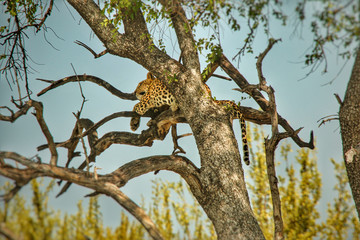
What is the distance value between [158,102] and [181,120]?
20.9 inches

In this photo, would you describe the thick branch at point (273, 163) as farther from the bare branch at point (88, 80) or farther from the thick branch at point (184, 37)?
the bare branch at point (88, 80)

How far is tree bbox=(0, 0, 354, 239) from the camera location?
384cm

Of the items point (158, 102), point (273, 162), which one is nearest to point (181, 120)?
point (158, 102)

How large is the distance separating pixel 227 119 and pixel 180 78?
75 centimetres

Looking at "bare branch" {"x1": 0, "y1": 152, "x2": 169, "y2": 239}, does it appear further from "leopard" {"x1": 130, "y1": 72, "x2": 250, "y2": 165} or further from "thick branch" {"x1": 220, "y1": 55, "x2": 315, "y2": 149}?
"thick branch" {"x1": 220, "y1": 55, "x2": 315, "y2": 149}

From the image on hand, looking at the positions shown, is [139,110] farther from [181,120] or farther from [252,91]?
[252,91]

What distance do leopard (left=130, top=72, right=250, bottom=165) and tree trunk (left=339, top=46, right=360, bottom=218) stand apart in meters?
1.25

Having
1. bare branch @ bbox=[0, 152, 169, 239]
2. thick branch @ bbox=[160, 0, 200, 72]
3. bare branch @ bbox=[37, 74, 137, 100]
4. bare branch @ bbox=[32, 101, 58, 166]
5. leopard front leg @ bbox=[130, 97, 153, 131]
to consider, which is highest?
thick branch @ bbox=[160, 0, 200, 72]

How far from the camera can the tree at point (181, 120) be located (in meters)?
3.84

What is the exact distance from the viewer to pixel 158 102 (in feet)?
18.6

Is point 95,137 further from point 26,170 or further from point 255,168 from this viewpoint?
point 255,168

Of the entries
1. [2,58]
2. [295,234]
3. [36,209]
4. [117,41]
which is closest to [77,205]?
[36,209]

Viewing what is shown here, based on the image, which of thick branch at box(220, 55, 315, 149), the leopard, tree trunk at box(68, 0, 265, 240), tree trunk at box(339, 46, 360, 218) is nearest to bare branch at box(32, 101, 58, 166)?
tree trunk at box(68, 0, 265, 240)

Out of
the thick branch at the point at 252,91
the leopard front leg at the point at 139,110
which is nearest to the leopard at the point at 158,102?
the leopard front leg at the point at 139,110
